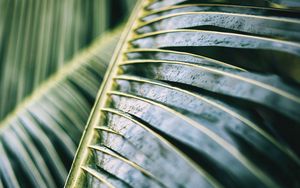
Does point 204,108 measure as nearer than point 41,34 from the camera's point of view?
Yes

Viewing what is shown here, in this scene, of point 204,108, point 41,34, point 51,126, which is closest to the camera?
point 204,108

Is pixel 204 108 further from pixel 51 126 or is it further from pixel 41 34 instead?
pixel 41 34

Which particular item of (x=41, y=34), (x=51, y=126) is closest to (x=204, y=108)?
(x=51, y=126)

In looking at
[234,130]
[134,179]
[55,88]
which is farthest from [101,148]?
[55,88]

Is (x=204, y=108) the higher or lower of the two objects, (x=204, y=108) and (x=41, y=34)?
the lower

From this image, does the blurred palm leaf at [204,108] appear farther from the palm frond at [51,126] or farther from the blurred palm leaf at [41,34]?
the blurred palm leaf at [41,34]

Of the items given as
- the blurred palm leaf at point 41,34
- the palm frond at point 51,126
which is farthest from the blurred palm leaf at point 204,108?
the blurred palm leaf at point 41,34

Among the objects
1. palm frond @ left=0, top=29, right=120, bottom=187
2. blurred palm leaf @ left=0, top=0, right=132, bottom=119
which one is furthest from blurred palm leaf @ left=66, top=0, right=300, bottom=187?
blurred palm leaf @ left=0, top=0, right=132, bottom=119
